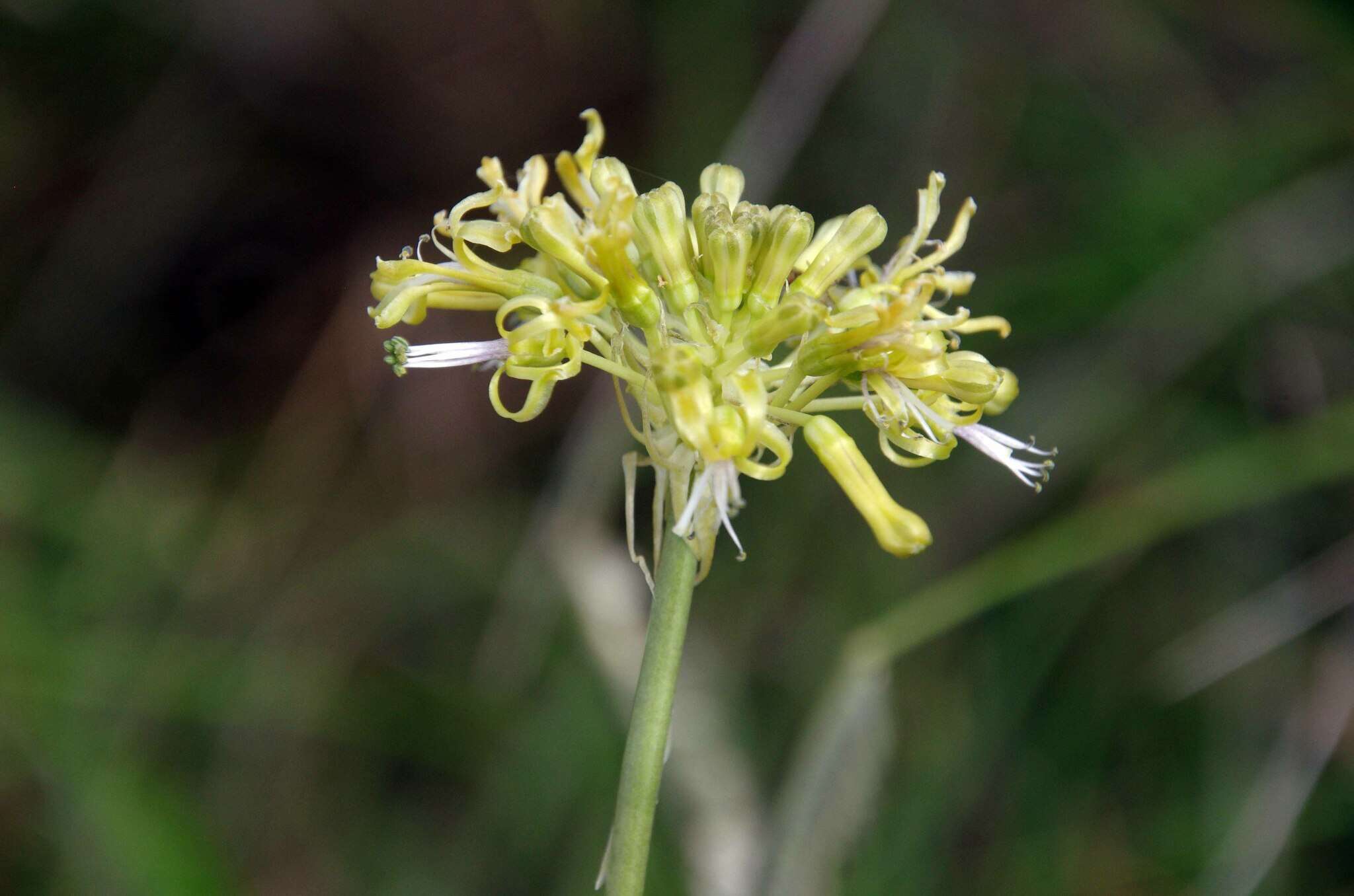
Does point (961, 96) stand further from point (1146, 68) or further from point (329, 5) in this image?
point (329, 5)

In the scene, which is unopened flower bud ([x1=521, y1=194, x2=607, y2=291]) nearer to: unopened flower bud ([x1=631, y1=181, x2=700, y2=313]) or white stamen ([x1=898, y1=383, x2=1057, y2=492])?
unopened flower bud ([x1=631, y1=181, x2=700, y2=313])

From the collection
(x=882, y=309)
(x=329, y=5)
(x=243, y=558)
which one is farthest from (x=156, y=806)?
(x=329, y=5)

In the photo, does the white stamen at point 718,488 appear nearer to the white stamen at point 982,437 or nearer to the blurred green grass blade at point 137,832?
the white stamen at point 982,437

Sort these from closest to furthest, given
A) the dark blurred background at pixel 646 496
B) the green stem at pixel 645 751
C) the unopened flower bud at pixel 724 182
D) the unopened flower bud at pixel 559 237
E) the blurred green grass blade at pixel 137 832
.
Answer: the green stem at pixel 645 751
the unopened flower bud at pixel 559 237
the unopened flower bud at pixel 724 182
the blurred green grass blade at pixel 137 832
the dark blurred background at pixel 646 496

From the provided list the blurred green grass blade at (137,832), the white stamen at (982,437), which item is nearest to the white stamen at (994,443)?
the white stamen at (982,437)

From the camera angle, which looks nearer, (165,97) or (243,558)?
(243,558)

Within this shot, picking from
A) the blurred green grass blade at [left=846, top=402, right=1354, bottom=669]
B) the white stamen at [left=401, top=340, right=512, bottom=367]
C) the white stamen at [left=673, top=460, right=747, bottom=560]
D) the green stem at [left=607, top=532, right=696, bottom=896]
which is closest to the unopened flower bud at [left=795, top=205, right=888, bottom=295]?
the white stamen at [left=673, top=460, right=747, bottom=560]
